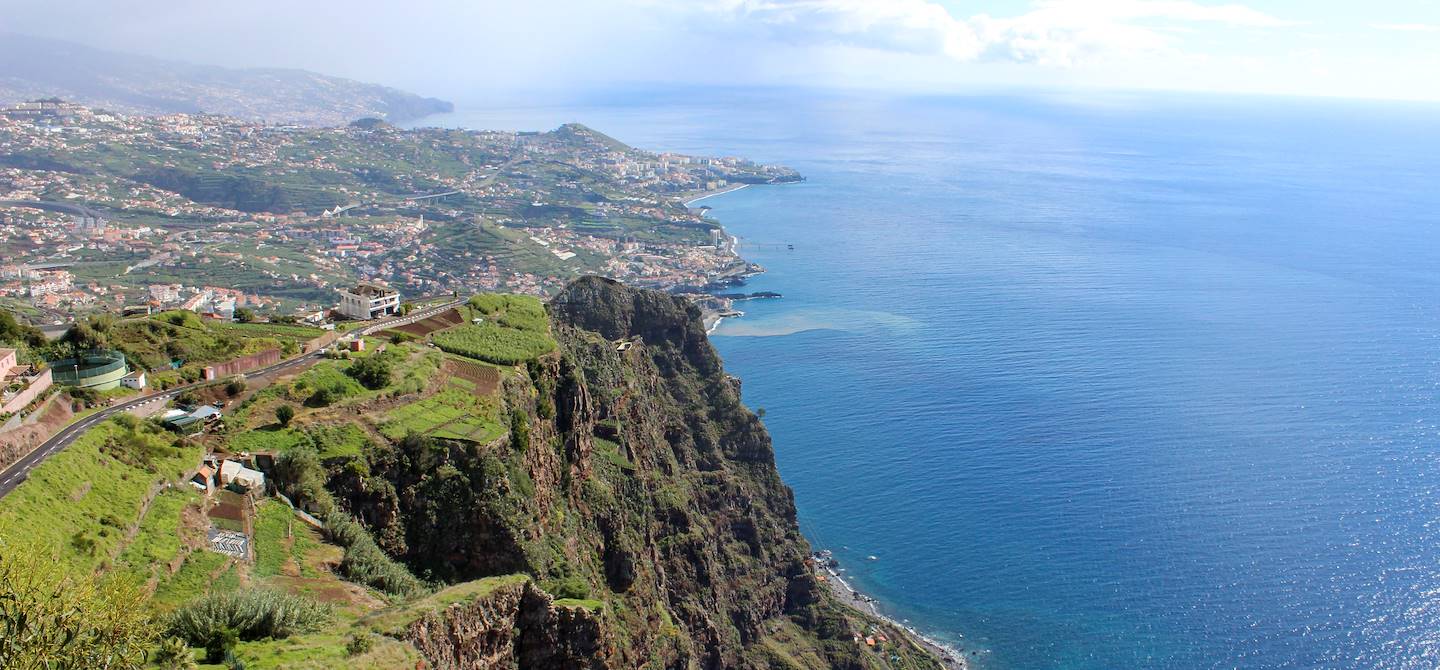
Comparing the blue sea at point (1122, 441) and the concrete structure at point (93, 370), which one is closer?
the concrete structure at point (93, 370)

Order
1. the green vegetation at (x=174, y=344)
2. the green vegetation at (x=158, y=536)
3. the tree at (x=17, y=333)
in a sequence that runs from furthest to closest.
Result: the tree at (x=17, y=333) < the green vegetation at (x=174, y=344) < the green vegetation at (x=158, y=536)

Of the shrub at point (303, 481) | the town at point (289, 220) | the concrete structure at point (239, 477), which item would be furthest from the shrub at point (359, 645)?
the town at point (289, 220)

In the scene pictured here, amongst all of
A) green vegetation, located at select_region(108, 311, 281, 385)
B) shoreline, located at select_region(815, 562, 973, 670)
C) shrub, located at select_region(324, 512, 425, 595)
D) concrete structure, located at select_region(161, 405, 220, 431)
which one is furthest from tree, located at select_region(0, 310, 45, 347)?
shoreline, located at select_region(815, 562, 973, 670)

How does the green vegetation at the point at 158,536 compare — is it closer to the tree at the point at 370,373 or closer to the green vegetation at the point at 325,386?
the green vegetation at the point at 325,386

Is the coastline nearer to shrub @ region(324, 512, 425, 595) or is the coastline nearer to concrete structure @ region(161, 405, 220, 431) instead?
shrub @ region(324, 512, 425, 595)

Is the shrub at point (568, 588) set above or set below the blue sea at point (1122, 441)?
above

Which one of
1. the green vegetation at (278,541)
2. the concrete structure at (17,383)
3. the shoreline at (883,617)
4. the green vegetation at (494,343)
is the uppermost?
the concrete structure at (17,383)
